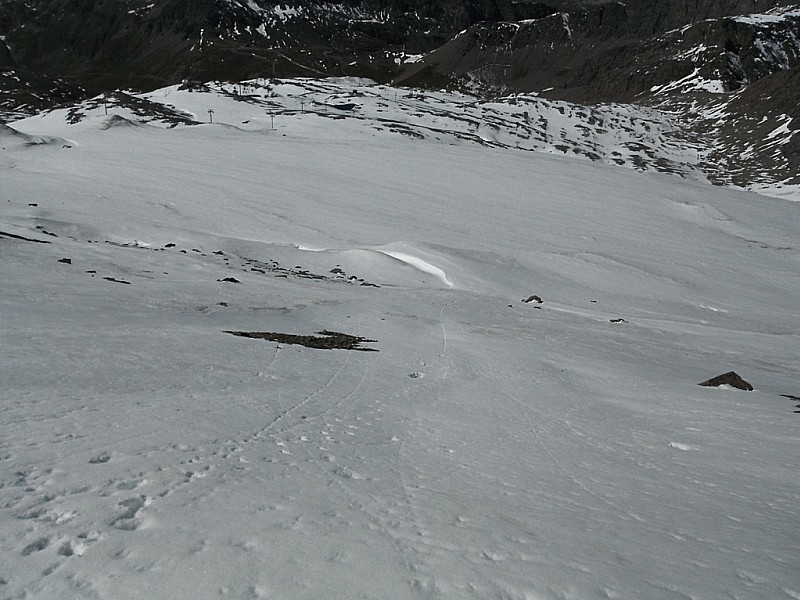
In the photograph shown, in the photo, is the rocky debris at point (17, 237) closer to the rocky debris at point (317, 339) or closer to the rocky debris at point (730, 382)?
the rocky debris at point (317, 339)

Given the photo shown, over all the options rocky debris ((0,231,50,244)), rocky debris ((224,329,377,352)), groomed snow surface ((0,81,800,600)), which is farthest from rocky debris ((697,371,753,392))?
rocky debris ((0,231,50,244))

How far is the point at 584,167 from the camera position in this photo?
58281 millimetres

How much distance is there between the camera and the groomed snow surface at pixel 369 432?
3398 mm

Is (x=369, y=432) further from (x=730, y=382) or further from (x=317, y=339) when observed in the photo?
(x=730, y=382)

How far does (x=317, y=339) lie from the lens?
39.5 ft

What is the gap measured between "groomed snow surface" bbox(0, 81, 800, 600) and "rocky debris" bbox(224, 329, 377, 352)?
0.37 metres

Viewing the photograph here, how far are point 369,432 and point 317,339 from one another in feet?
18.6

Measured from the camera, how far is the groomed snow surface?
3.40 m

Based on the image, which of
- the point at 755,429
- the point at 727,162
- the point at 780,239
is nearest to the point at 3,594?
the point at 755,429

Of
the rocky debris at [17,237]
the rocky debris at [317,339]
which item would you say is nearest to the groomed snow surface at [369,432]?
the rocky debris at [317,339]

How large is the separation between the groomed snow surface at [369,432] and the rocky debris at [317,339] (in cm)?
37

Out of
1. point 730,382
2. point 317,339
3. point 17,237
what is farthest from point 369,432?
point 17,237

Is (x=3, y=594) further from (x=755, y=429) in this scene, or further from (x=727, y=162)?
(x=727, y=162)

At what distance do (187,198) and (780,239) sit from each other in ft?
134
